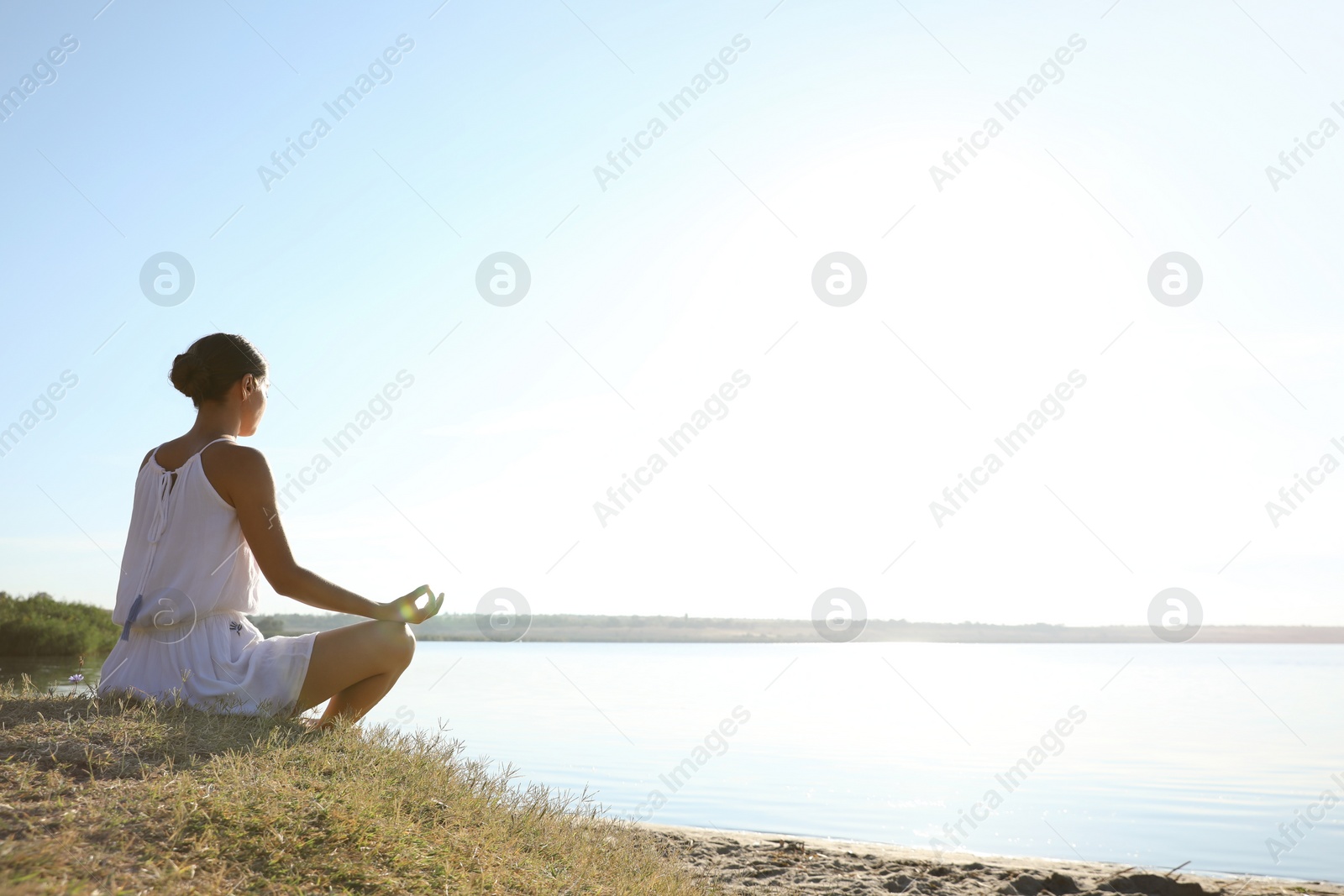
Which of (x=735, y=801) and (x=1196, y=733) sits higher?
(x=1196, y=733)

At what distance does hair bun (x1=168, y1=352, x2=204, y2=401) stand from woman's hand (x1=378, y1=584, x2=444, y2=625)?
144 centimetres

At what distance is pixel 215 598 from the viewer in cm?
423

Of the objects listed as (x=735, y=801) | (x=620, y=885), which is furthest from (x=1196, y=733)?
(x=620, y=885)

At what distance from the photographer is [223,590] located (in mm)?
4254

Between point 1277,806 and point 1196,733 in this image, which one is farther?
point 1196,733

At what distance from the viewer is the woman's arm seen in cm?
416

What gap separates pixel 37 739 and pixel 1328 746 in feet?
63.6

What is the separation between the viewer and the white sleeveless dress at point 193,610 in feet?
13.8

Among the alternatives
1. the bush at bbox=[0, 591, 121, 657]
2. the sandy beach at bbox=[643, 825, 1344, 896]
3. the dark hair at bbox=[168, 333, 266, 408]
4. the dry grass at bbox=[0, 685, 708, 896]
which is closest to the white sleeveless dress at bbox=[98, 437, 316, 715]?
the dry grass at bbox=[0, 685, 708, 896]

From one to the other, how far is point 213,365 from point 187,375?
15cm

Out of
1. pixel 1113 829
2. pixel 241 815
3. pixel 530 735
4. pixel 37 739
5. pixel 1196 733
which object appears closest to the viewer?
pixel 241 815

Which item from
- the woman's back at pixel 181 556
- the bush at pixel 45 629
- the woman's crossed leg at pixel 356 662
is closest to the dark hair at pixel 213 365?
the woman's back at pixel 181 556

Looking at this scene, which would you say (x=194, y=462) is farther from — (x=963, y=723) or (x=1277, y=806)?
(x=963, y=723)

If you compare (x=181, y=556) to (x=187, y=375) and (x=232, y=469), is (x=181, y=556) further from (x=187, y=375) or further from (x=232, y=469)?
(x=187, y=375)
